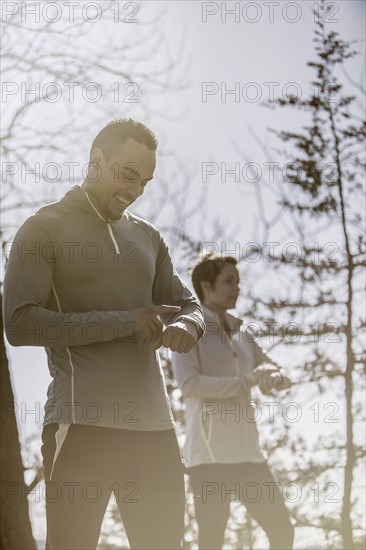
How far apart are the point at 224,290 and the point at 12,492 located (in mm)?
1999

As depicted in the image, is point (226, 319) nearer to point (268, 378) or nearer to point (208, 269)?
point (208, 269)

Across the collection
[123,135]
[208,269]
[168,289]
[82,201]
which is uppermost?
[123,135]

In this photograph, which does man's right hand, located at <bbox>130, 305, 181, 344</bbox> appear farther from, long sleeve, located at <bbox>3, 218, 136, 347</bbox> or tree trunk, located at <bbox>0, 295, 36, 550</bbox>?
tree trunk, located at <bbox>0, 295, 36, 550</bbox>

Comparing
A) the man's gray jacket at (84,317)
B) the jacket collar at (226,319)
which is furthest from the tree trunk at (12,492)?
the jacket collar at (226,319)

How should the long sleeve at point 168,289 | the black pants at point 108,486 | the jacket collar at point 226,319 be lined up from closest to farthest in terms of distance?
the black pants at point 108,486 < the long sleeve at point 168,289 < the jacket collar at point 226,319

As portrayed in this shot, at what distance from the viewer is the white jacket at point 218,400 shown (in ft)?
15.6

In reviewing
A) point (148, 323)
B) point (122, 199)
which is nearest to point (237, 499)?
point (148, 323)

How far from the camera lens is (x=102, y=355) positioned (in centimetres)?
293

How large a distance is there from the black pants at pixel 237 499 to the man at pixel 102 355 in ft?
5.64

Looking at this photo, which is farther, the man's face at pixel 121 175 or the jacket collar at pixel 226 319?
the jacket collar at pixel 226 319

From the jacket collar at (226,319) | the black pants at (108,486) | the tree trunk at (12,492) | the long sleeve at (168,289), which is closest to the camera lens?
the black pants at (108,486)

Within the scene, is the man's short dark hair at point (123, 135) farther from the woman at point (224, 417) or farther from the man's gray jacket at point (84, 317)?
the woman at point (224, 417)

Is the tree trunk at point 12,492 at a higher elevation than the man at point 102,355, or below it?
below

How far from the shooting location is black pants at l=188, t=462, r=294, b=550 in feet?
14.9
